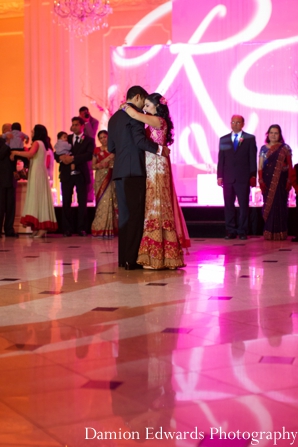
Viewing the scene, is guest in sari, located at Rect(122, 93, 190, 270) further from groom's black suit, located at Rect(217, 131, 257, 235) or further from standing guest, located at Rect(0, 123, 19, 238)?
standing guest, located at Rect(0, 123, 19, 238)

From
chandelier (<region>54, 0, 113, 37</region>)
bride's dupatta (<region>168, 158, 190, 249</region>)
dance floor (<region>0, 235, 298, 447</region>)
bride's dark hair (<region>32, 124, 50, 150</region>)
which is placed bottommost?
dance floor (<region>0, 235, 298, 447</region>)

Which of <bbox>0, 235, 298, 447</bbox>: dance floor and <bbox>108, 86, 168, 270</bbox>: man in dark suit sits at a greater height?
<bbox>108, 86, 168, 270</bbox>: man in dark suit

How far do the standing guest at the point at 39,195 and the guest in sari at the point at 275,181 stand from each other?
2.59m

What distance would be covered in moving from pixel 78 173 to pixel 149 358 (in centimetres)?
688

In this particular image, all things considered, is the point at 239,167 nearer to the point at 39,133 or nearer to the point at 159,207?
the point at 39,133

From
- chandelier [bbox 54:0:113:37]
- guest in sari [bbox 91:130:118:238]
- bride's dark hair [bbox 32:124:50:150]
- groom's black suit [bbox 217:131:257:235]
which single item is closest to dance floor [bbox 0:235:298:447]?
groom's black suit [bbox 217:131:257:235]

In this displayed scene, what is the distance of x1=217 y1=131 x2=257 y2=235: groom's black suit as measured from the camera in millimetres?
8641

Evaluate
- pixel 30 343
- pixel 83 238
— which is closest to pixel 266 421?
pixel 30 343

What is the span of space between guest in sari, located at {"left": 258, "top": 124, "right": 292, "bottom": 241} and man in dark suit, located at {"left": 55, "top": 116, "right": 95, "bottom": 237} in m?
2.29

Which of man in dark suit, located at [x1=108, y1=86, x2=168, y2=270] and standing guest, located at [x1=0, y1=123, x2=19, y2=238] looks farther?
standing guest, located at [x1=0, y1=123, x2=19, y2=238]

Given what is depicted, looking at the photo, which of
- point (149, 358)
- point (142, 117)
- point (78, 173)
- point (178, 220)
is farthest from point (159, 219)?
point (78, 173)

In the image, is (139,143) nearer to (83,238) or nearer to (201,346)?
(201,346)

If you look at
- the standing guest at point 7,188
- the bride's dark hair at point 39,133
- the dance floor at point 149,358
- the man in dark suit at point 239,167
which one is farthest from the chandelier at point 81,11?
the dance floor at point 149,358

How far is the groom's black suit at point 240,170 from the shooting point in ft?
28.3
